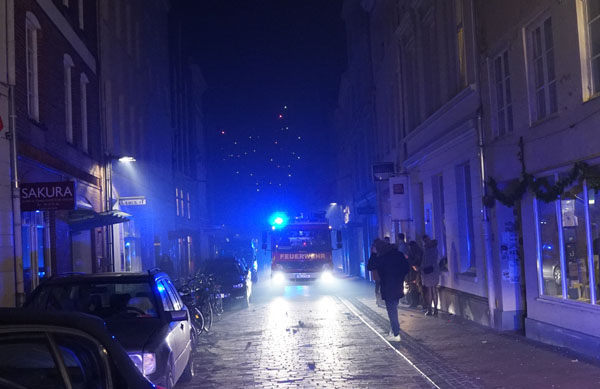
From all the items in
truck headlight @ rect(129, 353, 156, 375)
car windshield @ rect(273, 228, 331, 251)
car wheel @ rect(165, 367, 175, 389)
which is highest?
car windshield @ rect(273, 228, 331, 251)

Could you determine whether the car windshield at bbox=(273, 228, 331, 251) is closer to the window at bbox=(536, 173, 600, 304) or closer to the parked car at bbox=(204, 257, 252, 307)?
the parked car at bbox=(204, 257, 252, 307)

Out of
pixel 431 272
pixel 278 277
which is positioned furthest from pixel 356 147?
pixel 431 272

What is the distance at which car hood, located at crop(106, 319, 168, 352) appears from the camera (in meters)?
6.88

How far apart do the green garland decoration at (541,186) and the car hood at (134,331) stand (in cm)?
642

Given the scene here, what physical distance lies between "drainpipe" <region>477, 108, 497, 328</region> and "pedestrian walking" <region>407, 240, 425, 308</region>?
362cm

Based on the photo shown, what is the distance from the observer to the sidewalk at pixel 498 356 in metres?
8.54

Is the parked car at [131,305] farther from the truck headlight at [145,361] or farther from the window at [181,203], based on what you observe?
the window at [181,203]

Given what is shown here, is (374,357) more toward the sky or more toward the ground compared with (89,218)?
more toward the ground

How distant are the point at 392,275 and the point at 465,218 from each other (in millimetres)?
4264

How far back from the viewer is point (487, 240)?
13766mm

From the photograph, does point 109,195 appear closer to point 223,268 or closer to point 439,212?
point 223,268

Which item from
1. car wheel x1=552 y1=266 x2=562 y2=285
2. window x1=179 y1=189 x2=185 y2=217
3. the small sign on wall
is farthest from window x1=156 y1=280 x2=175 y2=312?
window x1=179 y1=189 x2=185 y2=217

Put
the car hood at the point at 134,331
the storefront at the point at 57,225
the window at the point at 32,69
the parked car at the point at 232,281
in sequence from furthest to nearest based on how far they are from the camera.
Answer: the parked car at the point at 232,281 → the window at the point at 32,69 → the storefront at the point at 57,225 → the car hood at the point at 134,331

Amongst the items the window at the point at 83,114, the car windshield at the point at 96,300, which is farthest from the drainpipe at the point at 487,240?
the window at the point at 83,114
